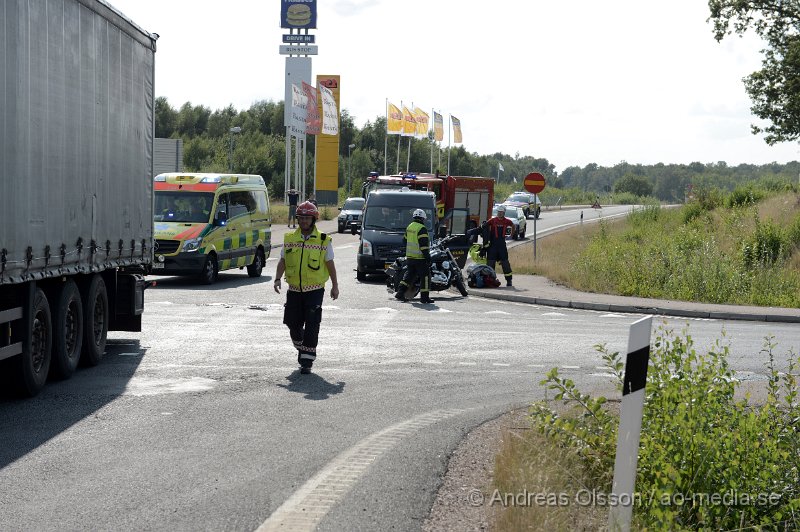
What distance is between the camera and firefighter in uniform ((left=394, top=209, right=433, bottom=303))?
2119cm

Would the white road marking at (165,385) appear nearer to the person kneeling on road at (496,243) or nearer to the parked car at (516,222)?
the person kneeling on road at (496,243)

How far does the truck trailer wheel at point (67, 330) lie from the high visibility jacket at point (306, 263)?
2173mm

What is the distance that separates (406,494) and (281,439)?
182 cm

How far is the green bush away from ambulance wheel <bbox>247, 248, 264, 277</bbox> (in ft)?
65.6

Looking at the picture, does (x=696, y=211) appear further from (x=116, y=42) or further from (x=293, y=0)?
(x=293, y=0)

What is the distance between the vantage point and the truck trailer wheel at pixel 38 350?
10.1 metres

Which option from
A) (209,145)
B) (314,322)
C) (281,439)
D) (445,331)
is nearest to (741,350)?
(445,331)

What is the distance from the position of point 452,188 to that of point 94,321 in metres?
32.0

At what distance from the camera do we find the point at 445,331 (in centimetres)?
1644

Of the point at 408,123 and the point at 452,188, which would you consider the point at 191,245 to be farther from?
the point at 408,123

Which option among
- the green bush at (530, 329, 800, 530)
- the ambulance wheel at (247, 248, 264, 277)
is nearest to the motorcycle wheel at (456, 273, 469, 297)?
the ambulance wheel at (247, 248, 264, 277)

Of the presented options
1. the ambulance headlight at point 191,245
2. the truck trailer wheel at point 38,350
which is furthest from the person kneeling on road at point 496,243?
the truck trailer wheel at point 38,350

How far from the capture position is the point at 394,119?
7600cm

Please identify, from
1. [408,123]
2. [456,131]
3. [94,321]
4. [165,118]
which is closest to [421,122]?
[408,123]
